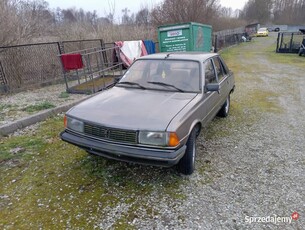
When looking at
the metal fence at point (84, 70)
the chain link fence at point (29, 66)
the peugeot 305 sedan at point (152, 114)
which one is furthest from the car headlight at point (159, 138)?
the chain link fence at point (29, 66)

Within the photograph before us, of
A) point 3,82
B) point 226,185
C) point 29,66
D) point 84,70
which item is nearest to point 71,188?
point 226,185

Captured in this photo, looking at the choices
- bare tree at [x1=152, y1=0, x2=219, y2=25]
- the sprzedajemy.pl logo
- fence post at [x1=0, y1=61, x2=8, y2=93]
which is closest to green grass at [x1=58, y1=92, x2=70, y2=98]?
fence post at [x1=0, y1=61, x2=8, y2=93]

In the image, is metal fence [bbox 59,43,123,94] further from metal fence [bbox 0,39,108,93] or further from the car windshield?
the car windshield

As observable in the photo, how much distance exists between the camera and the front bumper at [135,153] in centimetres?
251

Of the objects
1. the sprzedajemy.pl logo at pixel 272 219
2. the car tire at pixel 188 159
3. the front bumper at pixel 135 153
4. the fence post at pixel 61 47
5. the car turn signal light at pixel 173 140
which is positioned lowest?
the sprzedajemy.pl logo at pixel 272 219

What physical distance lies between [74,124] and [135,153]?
1.02m

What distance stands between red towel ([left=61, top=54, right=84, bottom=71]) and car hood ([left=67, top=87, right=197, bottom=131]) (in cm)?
370

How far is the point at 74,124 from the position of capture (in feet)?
9.82

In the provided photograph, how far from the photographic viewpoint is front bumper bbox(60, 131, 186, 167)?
251 cm

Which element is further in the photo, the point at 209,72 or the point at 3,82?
the point at 3,82

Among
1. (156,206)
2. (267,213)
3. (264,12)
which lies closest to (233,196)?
(267,213)

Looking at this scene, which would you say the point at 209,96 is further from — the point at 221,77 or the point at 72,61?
the point at 72,61

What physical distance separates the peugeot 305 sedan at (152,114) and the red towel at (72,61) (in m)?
3.29

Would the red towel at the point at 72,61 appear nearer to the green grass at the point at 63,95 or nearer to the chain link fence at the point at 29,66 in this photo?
the green grass at the point at 63,95
